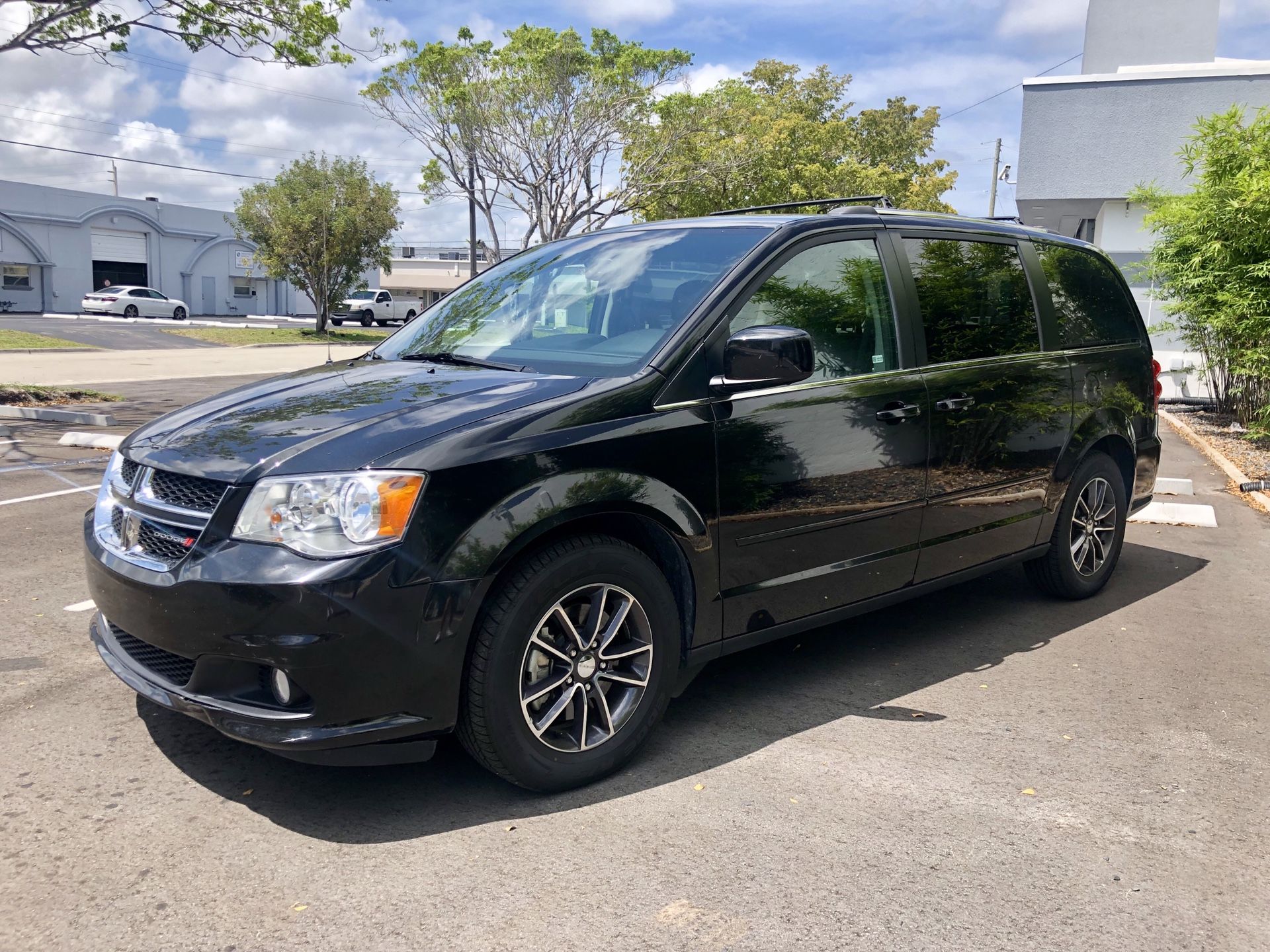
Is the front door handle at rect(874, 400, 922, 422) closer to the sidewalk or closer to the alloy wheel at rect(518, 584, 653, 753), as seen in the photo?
the alloy wheel at rect(518, 584, 653, 753)

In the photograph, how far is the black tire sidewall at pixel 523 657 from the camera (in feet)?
10.5

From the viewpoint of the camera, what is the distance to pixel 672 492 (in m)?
3.56

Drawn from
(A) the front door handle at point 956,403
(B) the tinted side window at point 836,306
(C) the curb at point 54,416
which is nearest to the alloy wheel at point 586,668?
(B) the tinted side window at point 836,306

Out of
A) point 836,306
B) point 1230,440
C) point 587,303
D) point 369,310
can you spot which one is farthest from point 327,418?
point 369,310

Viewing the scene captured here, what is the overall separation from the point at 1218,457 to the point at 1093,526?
6.92 m

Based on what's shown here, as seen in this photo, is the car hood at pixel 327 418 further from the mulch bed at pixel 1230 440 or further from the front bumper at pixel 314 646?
the mulch bed at pixel 1230 440

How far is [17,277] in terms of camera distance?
49.8 meters

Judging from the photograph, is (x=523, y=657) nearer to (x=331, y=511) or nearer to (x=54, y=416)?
(x=331, y=511)

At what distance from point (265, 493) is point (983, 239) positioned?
354 centimetres

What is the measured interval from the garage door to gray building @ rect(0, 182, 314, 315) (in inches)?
1.4

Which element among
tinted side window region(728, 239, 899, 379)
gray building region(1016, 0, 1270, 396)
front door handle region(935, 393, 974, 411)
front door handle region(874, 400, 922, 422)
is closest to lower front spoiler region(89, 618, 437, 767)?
tinted side window region(728, 239, 899, 379)

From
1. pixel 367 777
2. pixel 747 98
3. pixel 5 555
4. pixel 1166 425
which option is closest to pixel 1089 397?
pixel 367 777

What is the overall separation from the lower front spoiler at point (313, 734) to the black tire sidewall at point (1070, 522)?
→ 3.66 metres

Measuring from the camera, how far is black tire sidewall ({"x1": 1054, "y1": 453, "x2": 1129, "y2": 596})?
5.48 meters
